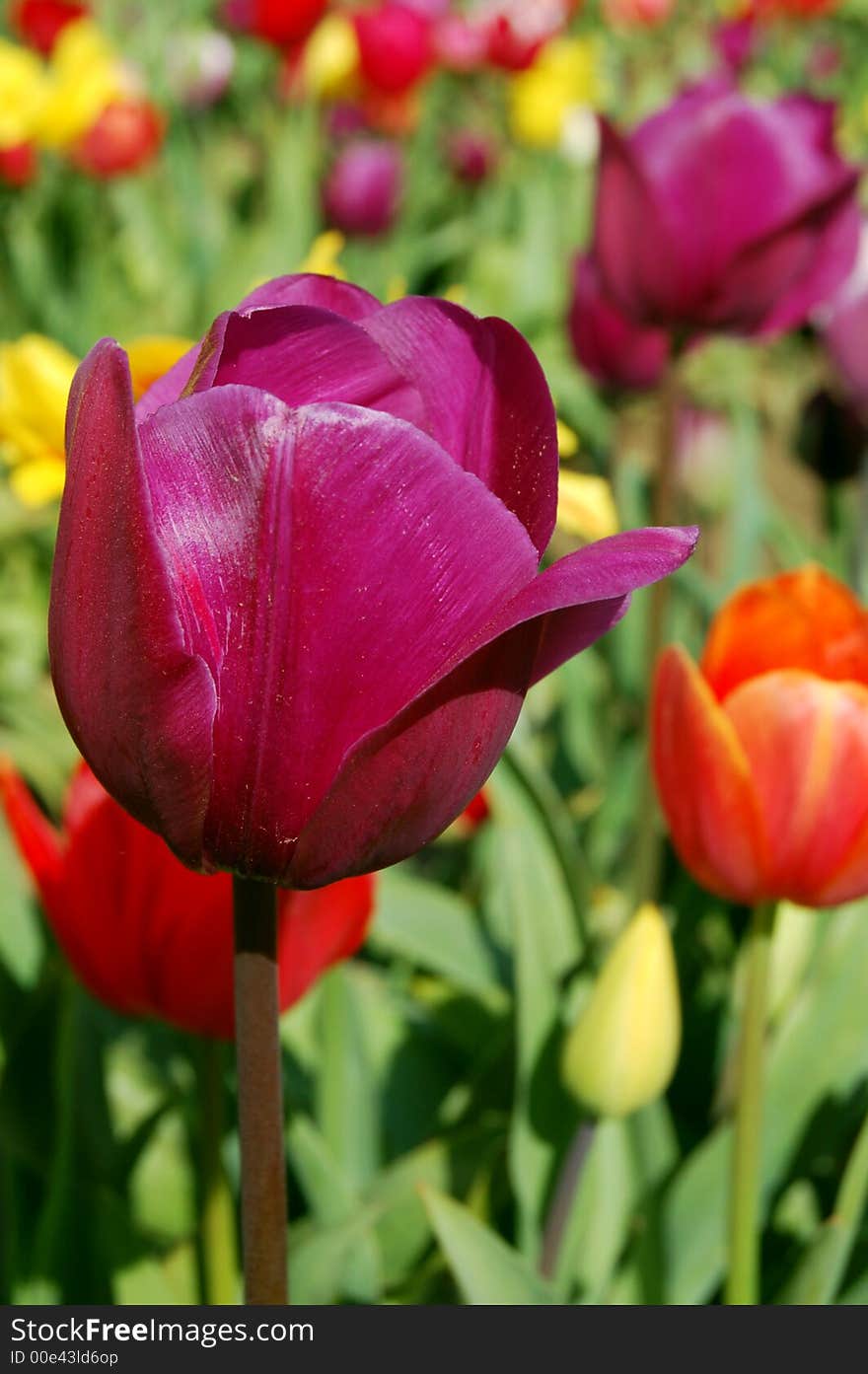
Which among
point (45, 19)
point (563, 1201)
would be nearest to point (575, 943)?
point (563, 1201)

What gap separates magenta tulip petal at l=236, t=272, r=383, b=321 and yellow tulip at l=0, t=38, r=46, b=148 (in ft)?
7.75

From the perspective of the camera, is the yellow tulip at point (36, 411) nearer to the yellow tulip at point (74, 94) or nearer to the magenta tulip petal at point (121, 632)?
the magenta tulip petal at point (121, 632)

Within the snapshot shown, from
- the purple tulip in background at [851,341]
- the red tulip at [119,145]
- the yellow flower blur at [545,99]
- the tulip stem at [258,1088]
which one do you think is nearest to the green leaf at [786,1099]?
the tulip stem at [258,1088]

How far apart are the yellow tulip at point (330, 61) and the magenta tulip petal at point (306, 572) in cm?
333

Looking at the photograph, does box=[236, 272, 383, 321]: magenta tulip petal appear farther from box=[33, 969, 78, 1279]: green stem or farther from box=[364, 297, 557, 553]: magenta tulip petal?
box=[33, 969, 78, 1279]: green stem

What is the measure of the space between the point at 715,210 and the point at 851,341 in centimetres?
50

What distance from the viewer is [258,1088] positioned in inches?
17.4

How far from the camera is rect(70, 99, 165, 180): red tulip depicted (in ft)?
→ 9.13

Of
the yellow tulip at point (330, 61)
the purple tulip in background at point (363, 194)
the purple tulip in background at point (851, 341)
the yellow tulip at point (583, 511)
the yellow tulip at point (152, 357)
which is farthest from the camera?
the yellow tulip at point (330, 61)

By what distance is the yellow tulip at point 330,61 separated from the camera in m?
3.46

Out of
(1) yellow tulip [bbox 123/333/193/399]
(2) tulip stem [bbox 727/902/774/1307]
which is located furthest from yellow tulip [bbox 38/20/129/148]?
(2) tulip stem [bbox 727/902/774/1307]

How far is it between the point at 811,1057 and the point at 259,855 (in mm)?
536

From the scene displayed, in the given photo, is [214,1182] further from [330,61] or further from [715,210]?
[330,61]

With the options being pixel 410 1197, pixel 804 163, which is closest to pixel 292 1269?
pixel 410 1197
